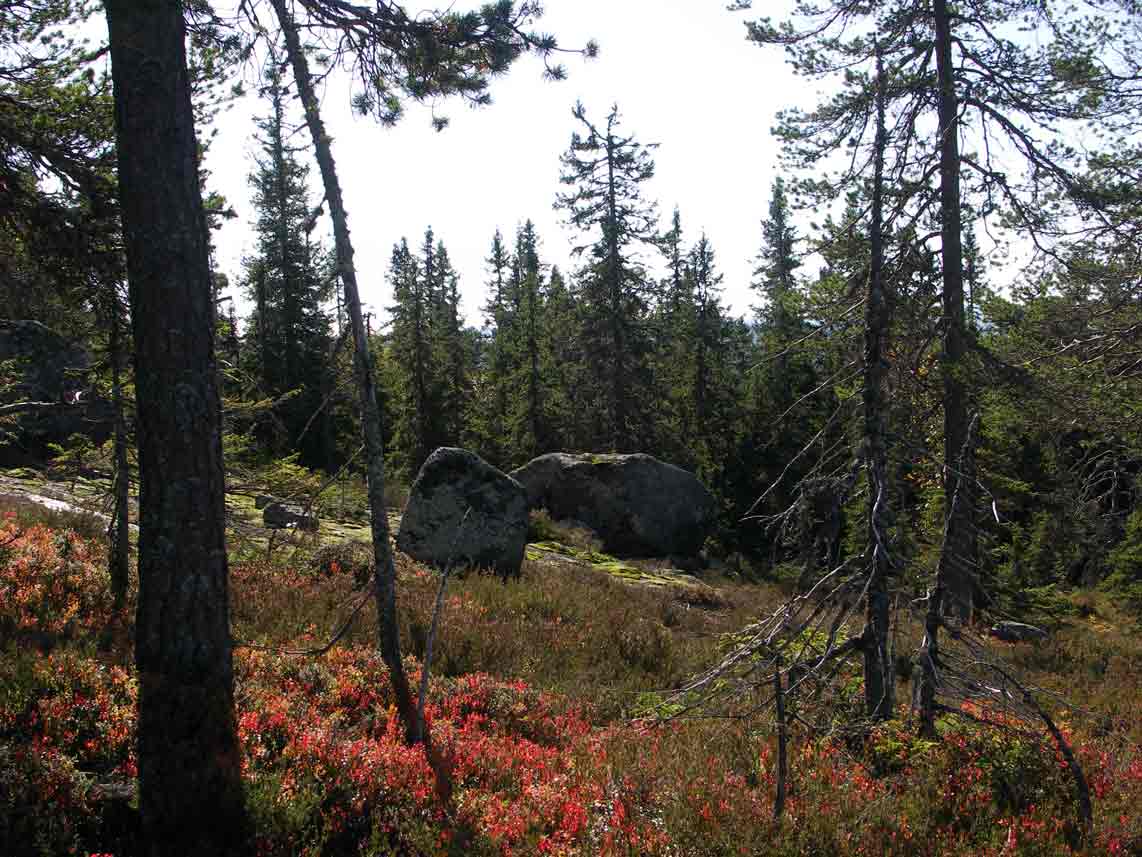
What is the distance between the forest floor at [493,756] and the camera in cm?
423

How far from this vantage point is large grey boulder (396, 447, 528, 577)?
1388 cm

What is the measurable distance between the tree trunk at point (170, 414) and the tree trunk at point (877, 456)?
506cm

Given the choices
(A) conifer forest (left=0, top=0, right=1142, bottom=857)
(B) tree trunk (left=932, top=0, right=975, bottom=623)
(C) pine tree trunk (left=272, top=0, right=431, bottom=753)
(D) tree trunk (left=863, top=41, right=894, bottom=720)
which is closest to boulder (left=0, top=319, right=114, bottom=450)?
(A) conifer forest (left=0, top=0, right=1142, bottom=857)

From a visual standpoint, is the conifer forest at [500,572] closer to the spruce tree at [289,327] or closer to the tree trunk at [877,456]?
the tree trunk at [877,456]

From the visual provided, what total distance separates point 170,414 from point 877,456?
542 cm

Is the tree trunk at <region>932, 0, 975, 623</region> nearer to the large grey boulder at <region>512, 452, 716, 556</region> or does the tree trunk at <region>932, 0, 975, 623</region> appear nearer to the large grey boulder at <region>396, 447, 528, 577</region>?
the large grey boulder at <region>396, 447, 528, 577</region>

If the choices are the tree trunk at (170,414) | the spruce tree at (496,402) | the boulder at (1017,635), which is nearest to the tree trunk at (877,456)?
the tree trunk at (170,414)

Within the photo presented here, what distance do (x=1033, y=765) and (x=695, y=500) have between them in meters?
17.3

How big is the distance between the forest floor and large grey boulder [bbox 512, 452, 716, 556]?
39.1 ft

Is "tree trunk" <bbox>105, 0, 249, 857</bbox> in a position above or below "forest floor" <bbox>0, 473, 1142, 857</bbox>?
above

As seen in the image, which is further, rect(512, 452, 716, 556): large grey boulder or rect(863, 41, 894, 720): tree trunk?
rect(512, 452, 716, 556): large grey boulder

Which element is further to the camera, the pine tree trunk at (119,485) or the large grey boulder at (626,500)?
the large grey boulder at (626,500)

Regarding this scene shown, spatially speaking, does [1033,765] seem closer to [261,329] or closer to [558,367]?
[558,367]

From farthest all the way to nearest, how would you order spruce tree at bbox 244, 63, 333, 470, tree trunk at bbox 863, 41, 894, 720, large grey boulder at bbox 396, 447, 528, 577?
spruce tree at bbox 244, 63, 333, 470 → large grey boulder at bbox 396, 447, 528, 577 → tree trunk at bbox 863, 41, 894, 720
